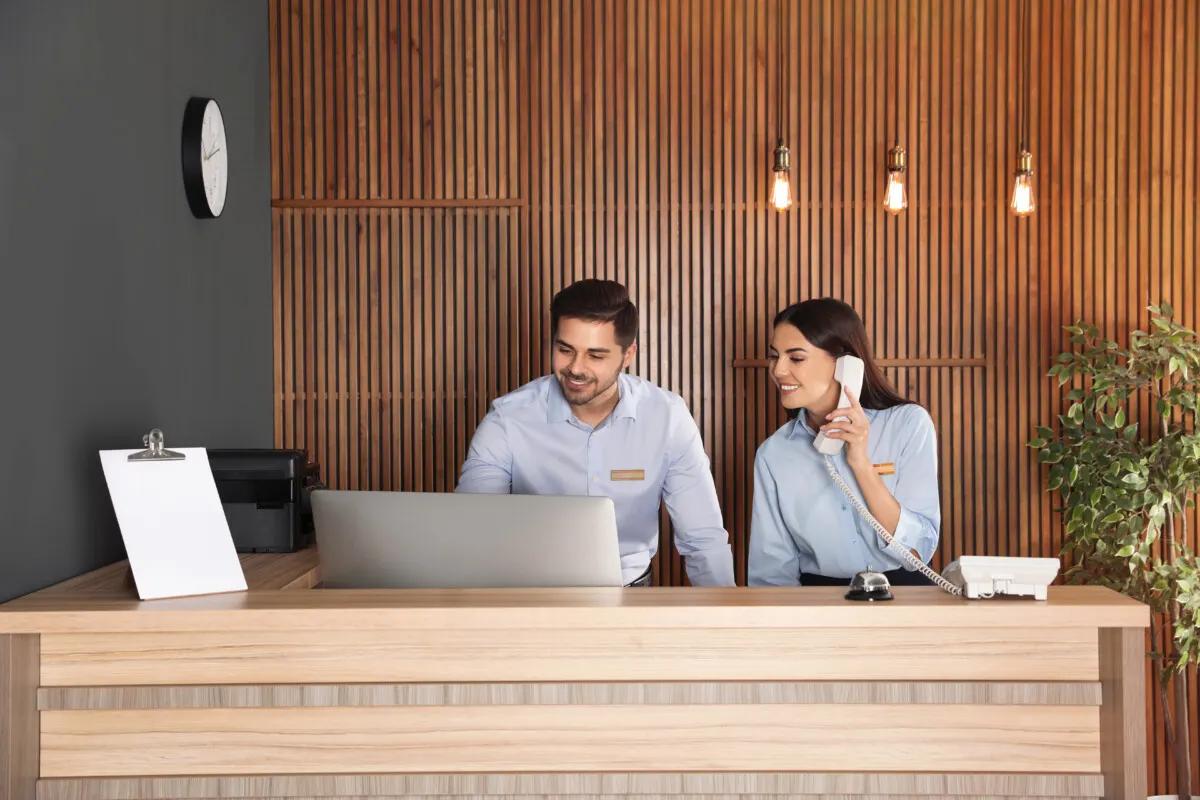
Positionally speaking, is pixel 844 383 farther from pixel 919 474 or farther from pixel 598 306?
pixel 598 306

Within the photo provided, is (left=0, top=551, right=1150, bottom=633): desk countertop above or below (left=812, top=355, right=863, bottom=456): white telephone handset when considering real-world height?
below

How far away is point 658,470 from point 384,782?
6.38 ft

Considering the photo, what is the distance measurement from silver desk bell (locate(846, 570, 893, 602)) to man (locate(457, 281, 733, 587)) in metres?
1.57

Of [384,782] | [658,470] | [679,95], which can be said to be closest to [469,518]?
[384,782]

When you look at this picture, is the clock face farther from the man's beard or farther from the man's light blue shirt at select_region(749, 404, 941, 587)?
the man's light blue shirt at select_region(749, 404, 941, 587)

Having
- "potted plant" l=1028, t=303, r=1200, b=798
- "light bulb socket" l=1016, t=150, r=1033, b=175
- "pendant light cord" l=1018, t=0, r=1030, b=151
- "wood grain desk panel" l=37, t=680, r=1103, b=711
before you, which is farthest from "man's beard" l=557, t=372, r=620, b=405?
"pendant light cord" l=1018, t=0, r=1030, b=151

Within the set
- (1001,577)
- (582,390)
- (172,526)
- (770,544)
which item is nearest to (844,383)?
(770,544)

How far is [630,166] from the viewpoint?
17.0ft

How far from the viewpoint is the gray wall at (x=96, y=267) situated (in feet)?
8.51

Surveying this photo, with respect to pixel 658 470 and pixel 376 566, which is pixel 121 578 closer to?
pixel 376 566

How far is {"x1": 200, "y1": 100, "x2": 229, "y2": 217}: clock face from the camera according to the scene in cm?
384

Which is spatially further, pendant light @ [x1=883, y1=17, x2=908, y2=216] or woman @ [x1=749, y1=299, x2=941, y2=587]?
pendant light @ [x1=883, y1=17, x2=908, y2=216]

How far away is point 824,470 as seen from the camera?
342cm

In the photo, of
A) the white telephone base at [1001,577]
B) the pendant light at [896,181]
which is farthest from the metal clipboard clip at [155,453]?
the pendant light at [896,181]
